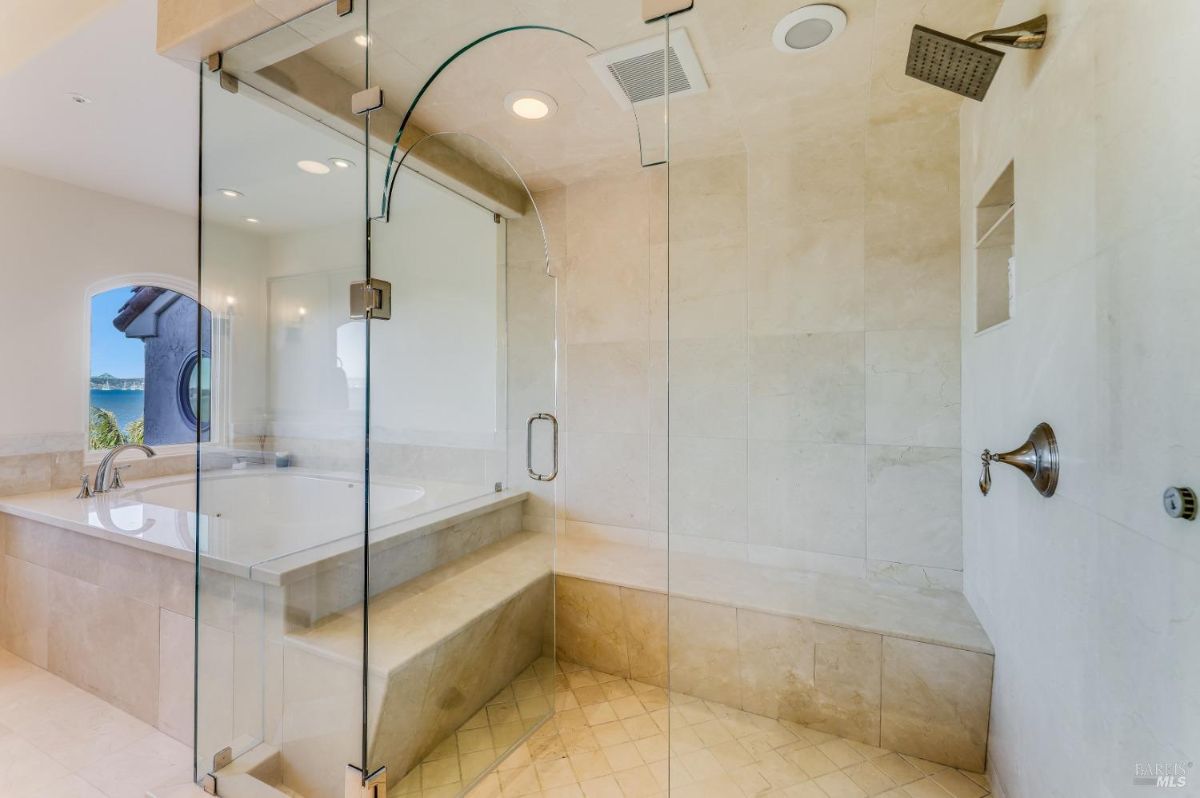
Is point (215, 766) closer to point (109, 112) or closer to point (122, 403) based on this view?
point (109, 112)

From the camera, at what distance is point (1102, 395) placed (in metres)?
0.90

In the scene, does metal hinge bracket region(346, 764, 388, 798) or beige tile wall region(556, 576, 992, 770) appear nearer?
metal hinge bracket region(346, 764, 388, 798)

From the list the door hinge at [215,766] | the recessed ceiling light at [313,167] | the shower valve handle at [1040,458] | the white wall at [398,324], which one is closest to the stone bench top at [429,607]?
the door hinge at [215,766]

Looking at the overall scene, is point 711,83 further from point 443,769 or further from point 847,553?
point 443,769

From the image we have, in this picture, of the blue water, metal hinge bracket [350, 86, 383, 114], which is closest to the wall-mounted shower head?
metal hinge bracket [350, 86, 383, 114]

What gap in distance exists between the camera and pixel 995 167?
1.53 m

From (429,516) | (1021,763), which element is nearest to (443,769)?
(429,516)

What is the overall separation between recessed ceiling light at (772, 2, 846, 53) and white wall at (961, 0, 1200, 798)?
18.1 inches

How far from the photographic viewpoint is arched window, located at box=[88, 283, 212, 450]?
2910mm

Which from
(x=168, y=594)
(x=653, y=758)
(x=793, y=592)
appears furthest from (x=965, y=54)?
(x=168, y=594)

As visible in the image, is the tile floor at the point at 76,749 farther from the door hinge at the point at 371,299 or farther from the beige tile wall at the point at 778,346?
the beige tile wall at the point at 778,346

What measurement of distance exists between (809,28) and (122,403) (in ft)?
13.7

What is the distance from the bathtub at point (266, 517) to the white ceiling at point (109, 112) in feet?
4.94

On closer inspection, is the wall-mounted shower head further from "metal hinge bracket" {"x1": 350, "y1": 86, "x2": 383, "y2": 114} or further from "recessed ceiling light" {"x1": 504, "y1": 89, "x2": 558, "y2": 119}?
"metal hinge bracket" {"x1": 350, "y1": 86, "x2": 383, "y2": 114}
